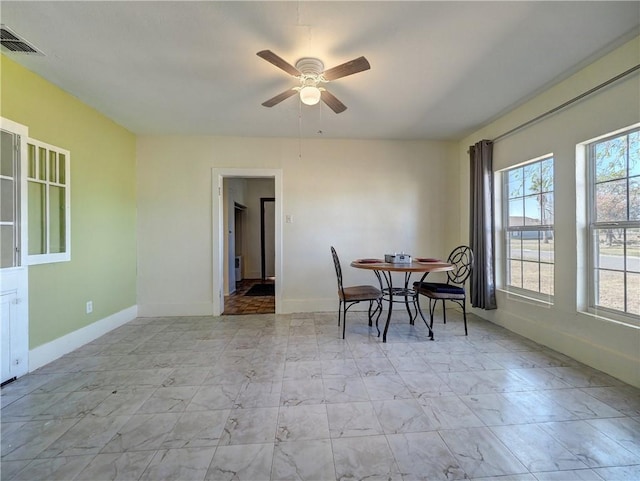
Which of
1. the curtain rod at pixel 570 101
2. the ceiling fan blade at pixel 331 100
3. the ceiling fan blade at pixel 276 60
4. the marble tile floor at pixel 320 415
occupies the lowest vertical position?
the marble tile floor at pixel 320 415

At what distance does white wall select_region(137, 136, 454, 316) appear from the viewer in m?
3.96

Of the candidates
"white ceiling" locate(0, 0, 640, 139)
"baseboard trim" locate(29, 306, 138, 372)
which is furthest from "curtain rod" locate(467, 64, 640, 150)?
"baseboard trim" locate(29, 306, 138, 372)

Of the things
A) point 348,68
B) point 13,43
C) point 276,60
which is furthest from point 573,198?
point 13,43

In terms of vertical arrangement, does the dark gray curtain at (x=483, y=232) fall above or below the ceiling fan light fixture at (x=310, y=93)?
below

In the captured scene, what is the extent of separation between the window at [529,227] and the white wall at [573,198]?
0.17 metres

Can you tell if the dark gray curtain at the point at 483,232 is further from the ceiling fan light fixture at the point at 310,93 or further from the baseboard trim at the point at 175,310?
the baseboard trim at the point at 175,310

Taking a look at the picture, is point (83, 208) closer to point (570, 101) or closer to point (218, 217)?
point (218, 217)

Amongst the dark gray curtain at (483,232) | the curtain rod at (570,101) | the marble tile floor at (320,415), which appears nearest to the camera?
the marble tile floor at (320,415)

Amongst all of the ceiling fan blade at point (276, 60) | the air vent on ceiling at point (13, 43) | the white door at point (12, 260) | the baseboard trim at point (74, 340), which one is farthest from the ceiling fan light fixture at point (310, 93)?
the baseboard trim at point (74, 340)

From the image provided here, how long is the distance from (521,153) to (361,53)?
7.23ft

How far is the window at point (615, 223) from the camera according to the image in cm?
217

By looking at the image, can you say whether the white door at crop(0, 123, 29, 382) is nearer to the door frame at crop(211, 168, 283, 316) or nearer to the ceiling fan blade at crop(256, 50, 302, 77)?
the door frame at crop(211, 168, 283, 316)

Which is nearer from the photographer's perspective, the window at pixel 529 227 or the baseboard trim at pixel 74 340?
the baseboard trim at pixel 74 340

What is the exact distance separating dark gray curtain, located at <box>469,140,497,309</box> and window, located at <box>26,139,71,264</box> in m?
4.52
